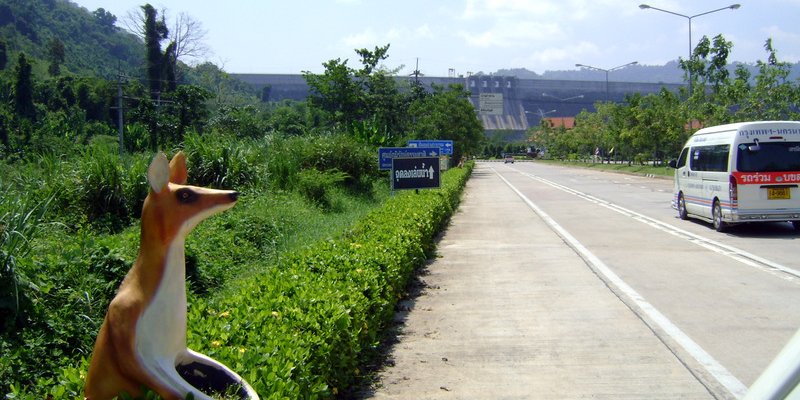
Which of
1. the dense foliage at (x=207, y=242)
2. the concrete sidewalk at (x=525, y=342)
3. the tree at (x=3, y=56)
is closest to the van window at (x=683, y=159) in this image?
the dense foliage at (x=207, y=242)

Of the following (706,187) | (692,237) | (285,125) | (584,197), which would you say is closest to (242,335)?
(692,237)

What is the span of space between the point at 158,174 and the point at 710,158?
15.4 m

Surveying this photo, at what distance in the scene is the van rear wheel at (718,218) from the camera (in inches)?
620

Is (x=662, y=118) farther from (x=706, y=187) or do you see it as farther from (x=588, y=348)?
(x=588, y=348)

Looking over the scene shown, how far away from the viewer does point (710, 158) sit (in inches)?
647

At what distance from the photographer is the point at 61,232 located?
9078 mm

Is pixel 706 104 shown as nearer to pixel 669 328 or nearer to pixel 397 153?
pixel 397 153

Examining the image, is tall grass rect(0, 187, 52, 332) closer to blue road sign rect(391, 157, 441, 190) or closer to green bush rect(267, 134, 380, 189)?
blue road sign rect(391, 157, 441, 190)

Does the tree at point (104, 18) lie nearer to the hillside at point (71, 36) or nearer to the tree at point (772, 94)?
the hillside at point (71, 36)

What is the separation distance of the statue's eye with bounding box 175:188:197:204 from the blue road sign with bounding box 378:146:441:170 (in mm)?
15191

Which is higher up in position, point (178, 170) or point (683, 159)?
point (178, 170)

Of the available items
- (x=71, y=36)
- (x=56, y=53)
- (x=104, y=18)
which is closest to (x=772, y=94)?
(x=56, y=53)

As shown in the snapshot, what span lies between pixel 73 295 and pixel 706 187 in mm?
14096

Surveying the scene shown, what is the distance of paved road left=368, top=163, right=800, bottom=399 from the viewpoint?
6.02 metres
